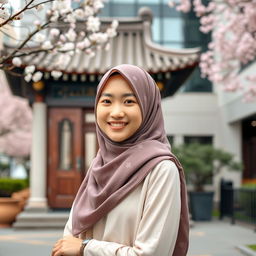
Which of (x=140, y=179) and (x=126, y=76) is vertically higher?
(x=126, y=76)

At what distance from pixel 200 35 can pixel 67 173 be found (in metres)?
11.5

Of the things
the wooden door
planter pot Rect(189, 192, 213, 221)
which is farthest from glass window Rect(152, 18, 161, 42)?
the wooden door

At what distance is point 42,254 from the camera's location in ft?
26.0

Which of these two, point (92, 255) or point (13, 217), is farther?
point (13, 217)

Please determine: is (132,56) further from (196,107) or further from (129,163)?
(129,163)

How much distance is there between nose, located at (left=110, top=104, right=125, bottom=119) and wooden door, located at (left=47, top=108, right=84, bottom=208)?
33.0 ft

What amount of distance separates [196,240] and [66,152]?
4.59 m

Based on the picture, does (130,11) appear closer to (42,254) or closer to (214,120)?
(214,120)

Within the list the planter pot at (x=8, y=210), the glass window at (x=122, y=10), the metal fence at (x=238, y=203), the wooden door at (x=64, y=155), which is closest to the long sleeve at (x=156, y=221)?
the wooden door at (x=64, y=155)

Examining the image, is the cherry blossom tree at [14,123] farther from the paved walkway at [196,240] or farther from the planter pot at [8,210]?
the paved walkway at [196,240]

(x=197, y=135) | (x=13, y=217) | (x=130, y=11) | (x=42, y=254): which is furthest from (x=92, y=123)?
(x=130, y=11)

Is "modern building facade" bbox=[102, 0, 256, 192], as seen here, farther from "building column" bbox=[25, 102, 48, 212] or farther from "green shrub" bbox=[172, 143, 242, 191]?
"building column" bbox=[25, 102, 48, 212]

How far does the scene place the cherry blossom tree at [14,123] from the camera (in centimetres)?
2755

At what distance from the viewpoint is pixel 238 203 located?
13516 mm
